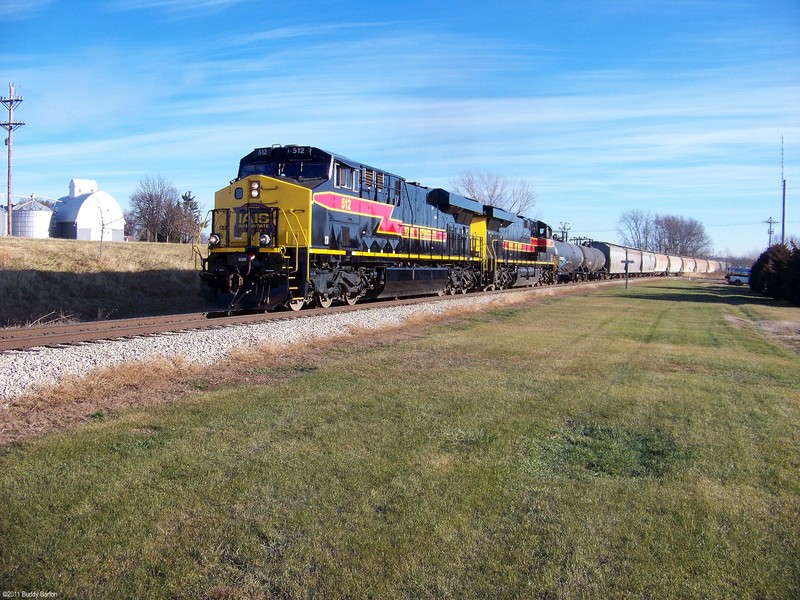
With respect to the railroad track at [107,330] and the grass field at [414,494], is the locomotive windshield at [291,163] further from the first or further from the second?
the grass field at [414,494]

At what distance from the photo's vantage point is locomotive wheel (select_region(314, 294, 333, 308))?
15906 mm

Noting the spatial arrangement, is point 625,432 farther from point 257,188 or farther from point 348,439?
point 257,188

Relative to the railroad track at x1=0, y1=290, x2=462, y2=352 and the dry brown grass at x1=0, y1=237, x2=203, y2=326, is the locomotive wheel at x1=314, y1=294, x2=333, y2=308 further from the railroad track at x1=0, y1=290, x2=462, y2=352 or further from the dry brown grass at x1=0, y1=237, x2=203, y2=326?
the dry brown grass at x1=0, y1=237, x2=203, y2=326

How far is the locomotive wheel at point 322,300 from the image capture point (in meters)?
15.9

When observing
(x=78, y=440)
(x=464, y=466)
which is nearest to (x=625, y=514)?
(x=464, y=466)

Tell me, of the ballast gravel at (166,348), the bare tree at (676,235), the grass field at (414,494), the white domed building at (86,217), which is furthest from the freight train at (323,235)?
the bare tree at (676,235)

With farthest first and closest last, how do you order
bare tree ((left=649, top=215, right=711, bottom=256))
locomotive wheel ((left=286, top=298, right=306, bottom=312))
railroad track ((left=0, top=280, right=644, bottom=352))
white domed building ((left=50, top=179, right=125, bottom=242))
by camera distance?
bare tree ((left=649, top=215, right=711, bottom=256))
white domed building ((left=50, top=179, right=125, bottom=242))
locomotive wheel ((left=286, top=298, right=306, bottom=312))
railroad track ((left=0, top=280, right=644, bottom=352))

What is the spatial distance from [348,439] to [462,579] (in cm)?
232

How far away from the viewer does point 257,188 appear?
46.9 feet

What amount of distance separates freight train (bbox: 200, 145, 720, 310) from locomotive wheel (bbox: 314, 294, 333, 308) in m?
0.03

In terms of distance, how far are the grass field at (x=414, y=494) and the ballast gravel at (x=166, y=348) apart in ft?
4.15

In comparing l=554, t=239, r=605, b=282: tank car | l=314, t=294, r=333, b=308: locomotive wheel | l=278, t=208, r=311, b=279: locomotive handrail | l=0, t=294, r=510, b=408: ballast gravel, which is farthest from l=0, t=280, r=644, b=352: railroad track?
l=554, t=239, r=605, b=282: tank car

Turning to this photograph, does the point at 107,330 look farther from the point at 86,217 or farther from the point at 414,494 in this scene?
the point at 86,217

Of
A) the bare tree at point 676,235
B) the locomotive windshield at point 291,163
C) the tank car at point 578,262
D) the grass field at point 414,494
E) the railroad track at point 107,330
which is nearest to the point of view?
the grass field at point 414,494
